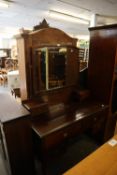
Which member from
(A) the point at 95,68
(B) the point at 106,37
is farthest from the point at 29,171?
(B) the point at 106,37

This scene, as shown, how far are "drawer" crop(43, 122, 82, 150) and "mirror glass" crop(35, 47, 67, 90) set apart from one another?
0.60m

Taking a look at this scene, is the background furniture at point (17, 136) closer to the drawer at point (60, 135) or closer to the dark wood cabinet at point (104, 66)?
the drawer at point (60, 135)

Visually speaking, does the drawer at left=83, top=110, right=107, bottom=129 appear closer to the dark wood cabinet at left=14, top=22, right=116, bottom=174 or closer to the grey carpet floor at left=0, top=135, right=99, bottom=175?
the dark wood cabinet at left=14, top=22, right=116, bottom=174

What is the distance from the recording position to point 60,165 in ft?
6.35

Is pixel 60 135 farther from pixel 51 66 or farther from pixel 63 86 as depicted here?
pixel 51 66

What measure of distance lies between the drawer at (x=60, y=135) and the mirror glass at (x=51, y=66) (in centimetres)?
60

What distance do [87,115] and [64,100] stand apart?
0.45 metres

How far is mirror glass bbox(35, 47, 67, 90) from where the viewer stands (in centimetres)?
172

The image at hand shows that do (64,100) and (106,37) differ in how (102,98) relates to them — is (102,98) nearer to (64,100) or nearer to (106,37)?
(64,100)

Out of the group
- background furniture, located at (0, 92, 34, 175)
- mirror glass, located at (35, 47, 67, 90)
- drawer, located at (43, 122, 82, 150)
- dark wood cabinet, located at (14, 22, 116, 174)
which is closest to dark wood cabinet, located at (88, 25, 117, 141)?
dark wood cabinet, located at (14, 22, 116, 174)

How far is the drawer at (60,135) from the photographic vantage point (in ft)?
4.74

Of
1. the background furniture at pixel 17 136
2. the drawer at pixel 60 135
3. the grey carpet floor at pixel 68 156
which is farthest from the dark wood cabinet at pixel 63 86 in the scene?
the grey carpet floor at pixel 68 156

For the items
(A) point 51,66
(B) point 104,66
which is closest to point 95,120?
(B) point 104,66

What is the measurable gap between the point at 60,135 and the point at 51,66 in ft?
3.00
